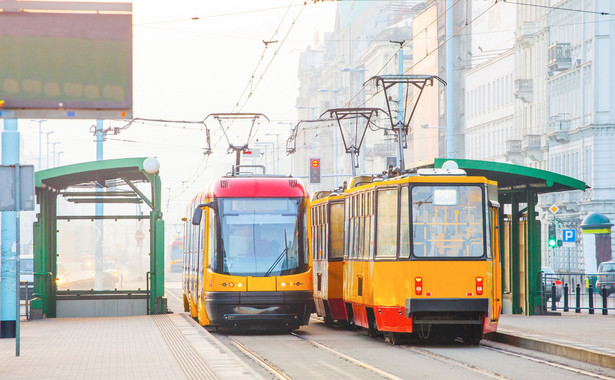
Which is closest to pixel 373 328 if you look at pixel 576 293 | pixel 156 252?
pixel 156 252

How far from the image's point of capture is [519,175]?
1006 inches

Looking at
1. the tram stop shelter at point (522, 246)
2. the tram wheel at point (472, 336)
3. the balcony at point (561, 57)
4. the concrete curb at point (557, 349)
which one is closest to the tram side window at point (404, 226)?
the tram wheel at point (472, 336)

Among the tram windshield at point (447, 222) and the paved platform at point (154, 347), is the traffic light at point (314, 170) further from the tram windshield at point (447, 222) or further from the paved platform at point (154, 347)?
the tram windshield at point (447, 222)

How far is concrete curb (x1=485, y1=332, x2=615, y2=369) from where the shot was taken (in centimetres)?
1622

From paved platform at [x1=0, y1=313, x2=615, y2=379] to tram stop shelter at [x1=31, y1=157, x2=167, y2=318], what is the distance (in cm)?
195

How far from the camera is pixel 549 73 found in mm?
67125

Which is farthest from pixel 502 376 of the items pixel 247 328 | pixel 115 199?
pixel 115 199

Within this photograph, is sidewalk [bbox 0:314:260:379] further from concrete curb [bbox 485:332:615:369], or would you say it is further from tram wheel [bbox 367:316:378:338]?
concrete curb [bbox 485:332:615:369]

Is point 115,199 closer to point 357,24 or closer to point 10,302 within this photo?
point 10,302

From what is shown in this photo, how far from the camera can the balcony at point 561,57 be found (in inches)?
2527

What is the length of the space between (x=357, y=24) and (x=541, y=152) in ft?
189

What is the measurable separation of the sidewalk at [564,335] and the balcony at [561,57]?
3832 centimetres

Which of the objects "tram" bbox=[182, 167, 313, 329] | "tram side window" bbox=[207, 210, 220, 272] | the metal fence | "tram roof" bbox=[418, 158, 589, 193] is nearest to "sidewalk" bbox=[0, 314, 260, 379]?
"tram" bbox=[182, 167, 313, 329]

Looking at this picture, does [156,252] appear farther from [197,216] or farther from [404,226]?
[404,226]
